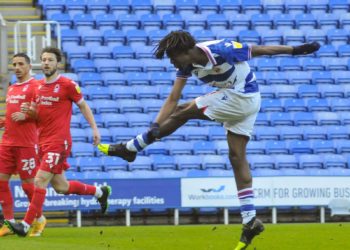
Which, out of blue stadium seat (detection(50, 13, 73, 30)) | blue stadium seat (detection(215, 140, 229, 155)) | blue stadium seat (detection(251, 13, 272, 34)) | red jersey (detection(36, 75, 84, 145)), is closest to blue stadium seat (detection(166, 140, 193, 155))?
blue stadium seat (detection(215, 140, 229, 155))

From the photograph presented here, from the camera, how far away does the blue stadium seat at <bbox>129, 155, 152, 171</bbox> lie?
1948 cm

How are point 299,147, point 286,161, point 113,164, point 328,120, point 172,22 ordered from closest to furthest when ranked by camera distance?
point 113,164 < point 286,161 < point 299,147 < point 328,120 < point 172,22

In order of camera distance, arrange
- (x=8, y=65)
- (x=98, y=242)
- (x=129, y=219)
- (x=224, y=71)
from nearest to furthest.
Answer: (x=224, y=71)
(x=98, y=242)
(x=129, y=219)
(x=8, y=65)

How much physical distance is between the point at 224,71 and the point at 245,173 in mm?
1148

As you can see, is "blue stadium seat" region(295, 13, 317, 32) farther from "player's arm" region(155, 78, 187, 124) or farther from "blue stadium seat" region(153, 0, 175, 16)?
"player's arm" region(155, 78, 187, 124)

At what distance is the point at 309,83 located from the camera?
75.5ft

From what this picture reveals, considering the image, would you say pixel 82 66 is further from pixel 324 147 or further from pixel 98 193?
pixel 98 193

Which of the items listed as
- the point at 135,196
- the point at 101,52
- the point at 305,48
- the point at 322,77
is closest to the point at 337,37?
the point at 322,77

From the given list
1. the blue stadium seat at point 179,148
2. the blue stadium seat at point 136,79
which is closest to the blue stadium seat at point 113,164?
the blue stadium seat at point 179,148

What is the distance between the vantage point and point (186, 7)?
24250mm

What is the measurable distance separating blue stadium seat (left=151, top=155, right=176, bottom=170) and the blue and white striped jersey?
395 inches

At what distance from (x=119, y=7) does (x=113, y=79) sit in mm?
2713

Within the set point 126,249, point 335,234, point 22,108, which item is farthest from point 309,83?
point 126,249

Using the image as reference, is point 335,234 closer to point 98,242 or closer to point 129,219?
point 98,242
